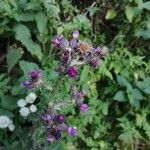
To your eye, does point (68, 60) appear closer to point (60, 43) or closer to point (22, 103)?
point (60, 43)

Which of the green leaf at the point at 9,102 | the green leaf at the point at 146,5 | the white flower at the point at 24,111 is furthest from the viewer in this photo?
the green leaf at the point at 146,5

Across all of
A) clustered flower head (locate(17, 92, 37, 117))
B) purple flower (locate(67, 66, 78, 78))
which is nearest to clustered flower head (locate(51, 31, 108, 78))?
purple flower (locate(67, 66, 78, 78))

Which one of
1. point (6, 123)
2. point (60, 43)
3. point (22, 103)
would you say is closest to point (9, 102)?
point (6, 123)

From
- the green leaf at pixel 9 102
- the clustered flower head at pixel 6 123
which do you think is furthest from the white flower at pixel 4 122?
the green leaf at pixel 9 102

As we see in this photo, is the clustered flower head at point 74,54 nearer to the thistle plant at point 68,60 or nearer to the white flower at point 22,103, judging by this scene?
the thistle plant at point 68,60

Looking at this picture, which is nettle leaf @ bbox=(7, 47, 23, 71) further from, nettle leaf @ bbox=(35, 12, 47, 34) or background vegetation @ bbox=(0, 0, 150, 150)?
nettle leaf @ bbox=(35, 12, 47, 34)
